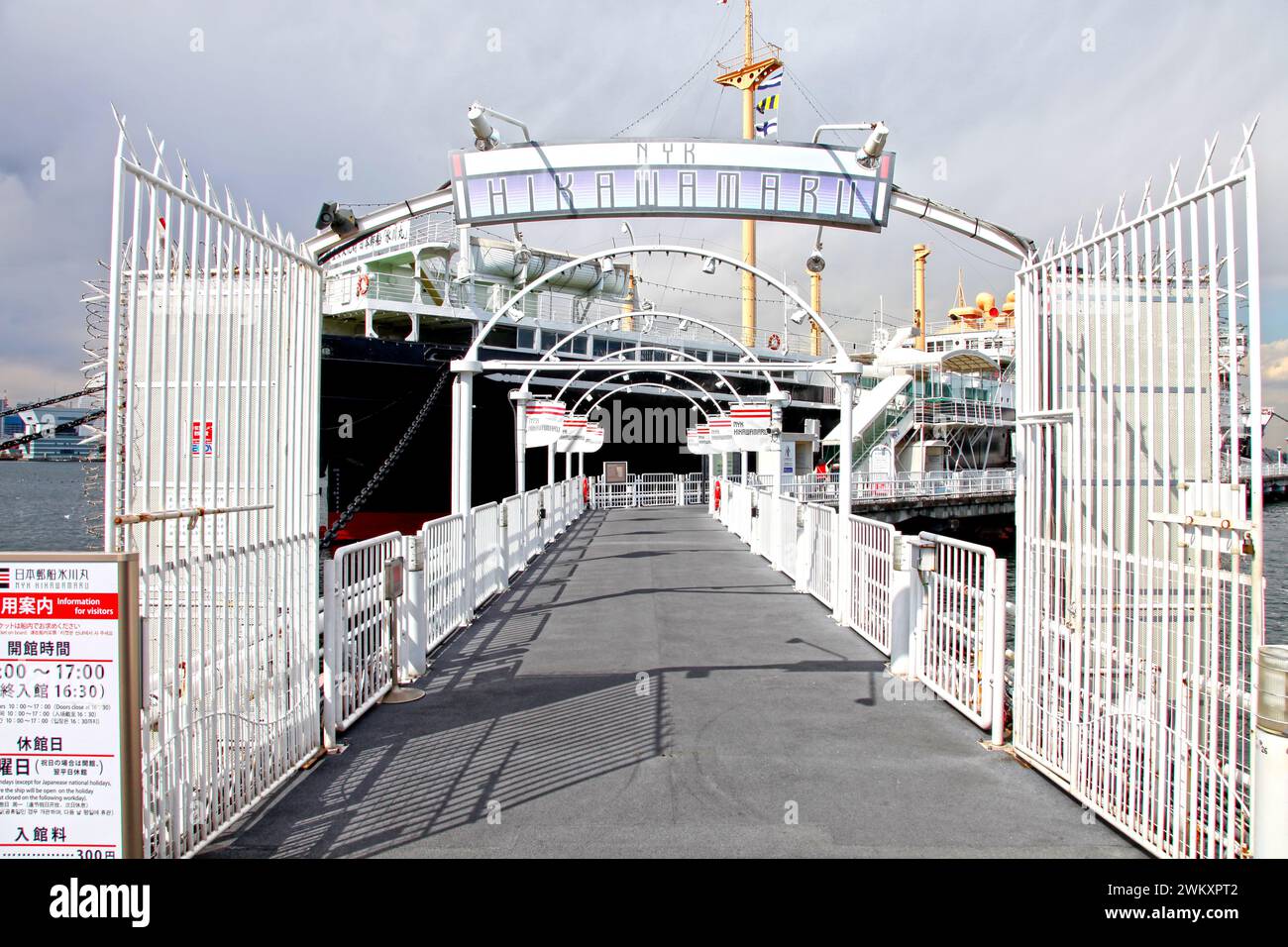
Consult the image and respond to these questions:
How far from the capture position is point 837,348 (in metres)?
9.46

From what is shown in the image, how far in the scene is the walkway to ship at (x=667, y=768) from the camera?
370 cm

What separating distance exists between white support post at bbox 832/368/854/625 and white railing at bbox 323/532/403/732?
15.1ft

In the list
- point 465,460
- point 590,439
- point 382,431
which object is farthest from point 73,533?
point 465,460

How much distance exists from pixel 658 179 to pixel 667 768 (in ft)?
13.4

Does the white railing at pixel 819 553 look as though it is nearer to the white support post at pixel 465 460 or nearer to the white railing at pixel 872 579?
the white railing at pixel 872 579

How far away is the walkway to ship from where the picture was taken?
3.70m

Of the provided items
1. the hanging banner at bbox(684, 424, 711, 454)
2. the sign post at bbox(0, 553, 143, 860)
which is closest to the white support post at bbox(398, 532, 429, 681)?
the sign post at bbox(0, 553, 143, 860)

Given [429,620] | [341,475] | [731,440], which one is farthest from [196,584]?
[341,475]

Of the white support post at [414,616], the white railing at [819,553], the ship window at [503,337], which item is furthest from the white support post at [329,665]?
the ship window at [503,337]

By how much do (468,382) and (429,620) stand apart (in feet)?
9.58

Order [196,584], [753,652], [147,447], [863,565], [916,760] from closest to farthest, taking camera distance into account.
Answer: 1. [147,447]
2. [196,584]
3. [916,760]
4. [753,652]
5. [863,565]

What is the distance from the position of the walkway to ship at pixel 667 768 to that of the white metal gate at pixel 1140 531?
1.24 ft
